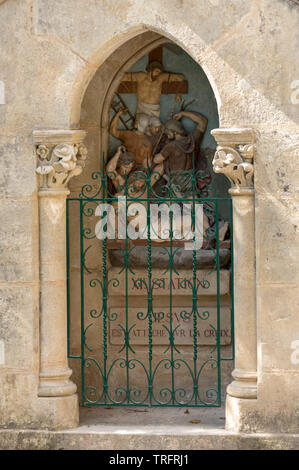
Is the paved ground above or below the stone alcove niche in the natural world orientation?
below

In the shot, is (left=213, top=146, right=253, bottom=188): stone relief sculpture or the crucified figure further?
the crucified figure

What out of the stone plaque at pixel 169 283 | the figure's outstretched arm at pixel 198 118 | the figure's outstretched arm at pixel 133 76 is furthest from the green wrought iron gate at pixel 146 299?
the figure's outstretched arm at pixel 133 76

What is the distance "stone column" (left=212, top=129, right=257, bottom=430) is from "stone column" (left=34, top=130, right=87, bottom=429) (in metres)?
1.22

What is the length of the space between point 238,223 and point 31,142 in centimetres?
175

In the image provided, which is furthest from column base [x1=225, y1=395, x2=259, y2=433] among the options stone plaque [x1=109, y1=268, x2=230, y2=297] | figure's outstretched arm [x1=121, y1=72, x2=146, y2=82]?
figure's outstretched arm [x1=121, y1=72, x2=146, y2=82]

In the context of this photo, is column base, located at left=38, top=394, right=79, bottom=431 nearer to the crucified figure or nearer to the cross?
the crucified figure

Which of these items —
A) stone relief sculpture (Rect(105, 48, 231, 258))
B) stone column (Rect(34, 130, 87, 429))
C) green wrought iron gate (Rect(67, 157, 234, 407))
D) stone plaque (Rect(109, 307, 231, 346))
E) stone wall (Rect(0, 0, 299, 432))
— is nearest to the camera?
stone wall (Rect(0, 0, 299, 432))

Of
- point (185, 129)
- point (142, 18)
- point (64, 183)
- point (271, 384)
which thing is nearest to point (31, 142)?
point (64, 183)

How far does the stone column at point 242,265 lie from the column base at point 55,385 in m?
1.30

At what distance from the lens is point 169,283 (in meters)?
10.3

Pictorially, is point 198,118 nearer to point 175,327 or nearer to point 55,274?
point 175,327

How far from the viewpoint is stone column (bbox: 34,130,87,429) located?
9086 millimetres

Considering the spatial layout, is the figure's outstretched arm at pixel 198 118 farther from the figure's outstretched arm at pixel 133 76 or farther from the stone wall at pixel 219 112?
the stone wall at pixel 219 112

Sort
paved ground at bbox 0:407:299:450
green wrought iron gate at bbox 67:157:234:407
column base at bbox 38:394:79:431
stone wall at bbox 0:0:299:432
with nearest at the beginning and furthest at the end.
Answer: stone wall at bbox 0:0:299:432
paved ground at bbox 0:407:299:450
column base at bbox 38:394:79:431
green wrought iron gate at bbox 67:157:234:407
